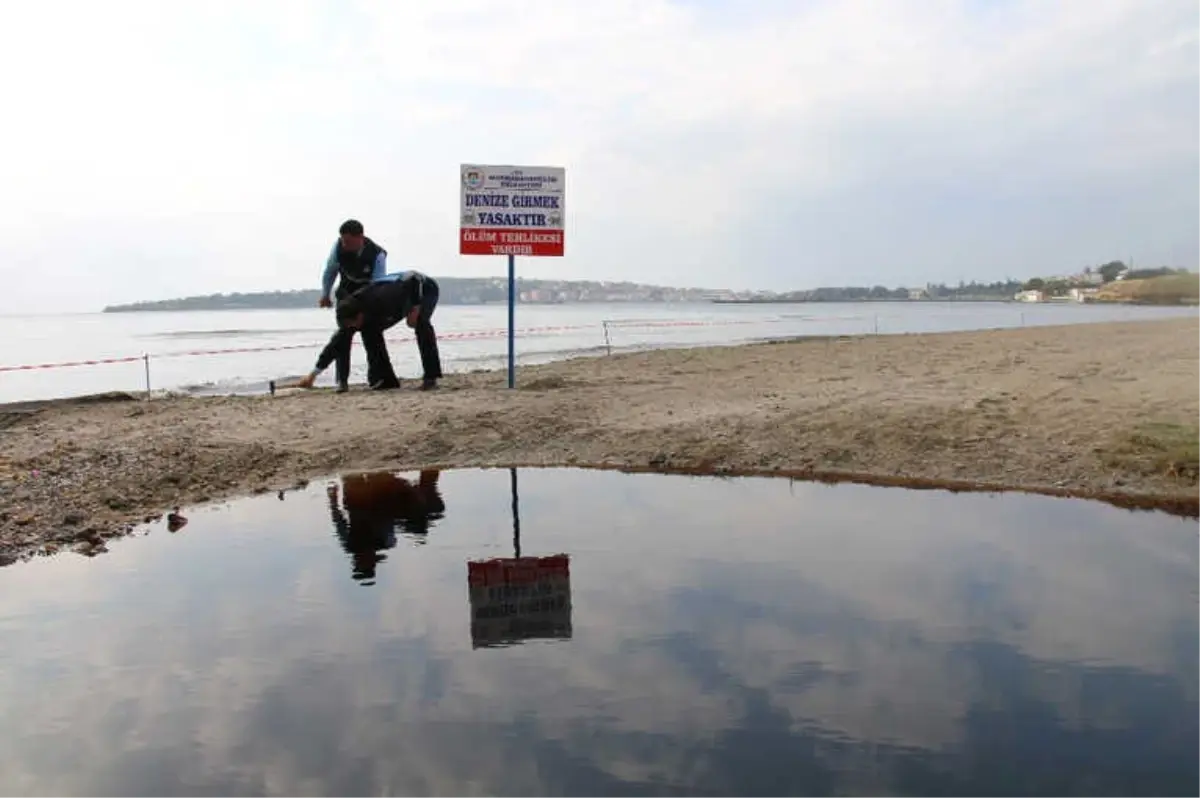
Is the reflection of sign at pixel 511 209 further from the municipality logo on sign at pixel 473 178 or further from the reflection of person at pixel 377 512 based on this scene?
the reflection of person at pixel 377 512

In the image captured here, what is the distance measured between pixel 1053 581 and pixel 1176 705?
5.27 ft

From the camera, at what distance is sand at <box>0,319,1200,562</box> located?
777 centimetres

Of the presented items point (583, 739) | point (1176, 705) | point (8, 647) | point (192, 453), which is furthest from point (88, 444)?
point (1176, 705)

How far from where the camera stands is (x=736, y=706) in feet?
12.9

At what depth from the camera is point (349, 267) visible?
13.7 meters

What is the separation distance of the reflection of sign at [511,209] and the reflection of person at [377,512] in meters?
5.70

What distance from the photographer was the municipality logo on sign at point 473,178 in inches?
540

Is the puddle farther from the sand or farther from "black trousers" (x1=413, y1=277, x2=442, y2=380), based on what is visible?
"black trousers" (x1=413, y1=277, x2=442, y2=380)

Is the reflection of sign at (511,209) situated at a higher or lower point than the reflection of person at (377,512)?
higher

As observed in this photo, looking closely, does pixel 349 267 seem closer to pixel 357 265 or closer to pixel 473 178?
pixel 357 265

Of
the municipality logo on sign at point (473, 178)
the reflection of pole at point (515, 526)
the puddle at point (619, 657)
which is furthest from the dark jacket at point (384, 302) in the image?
the puddle at point (619, 657)

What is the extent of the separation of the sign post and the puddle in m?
7.48

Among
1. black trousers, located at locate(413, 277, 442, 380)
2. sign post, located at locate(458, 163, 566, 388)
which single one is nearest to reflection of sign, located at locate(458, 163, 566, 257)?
sign post, located at locate(458, 163, 566, 388)

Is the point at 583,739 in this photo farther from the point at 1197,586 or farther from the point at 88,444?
the point at 88,444
